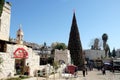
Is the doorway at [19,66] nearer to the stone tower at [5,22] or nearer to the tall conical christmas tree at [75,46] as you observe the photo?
the stone tower at [5,22]

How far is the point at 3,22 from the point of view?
25562 millimetres

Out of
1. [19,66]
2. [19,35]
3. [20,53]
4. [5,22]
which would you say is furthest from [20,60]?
[5,22]

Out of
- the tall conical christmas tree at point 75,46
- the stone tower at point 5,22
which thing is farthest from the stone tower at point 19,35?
the tall conical christmas tree at point 75,46

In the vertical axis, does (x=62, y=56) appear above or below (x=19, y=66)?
above

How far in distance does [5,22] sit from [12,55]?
27.2ft

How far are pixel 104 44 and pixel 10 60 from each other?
91.0 meters

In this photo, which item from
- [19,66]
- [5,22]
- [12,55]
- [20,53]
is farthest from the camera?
[5,22]

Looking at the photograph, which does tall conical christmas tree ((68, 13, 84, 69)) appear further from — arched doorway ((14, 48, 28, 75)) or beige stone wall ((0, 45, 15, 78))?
beige stone wall ((0, 45, 15, 78))

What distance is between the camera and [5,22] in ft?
85.4

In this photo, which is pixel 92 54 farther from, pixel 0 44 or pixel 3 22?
pixel 0 44

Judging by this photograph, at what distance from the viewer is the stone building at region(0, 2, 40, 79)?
1775cm

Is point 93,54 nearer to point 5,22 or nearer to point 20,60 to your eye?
point 5,22

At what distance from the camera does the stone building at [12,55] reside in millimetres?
17750

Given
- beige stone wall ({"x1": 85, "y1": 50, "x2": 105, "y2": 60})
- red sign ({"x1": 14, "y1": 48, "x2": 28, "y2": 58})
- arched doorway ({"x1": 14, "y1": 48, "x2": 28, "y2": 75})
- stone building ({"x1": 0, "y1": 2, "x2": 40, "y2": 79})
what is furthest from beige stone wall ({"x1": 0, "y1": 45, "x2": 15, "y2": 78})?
beige stone wall ({"x1": 85, "y1": 50, "x2": 105, "y2": 60})
